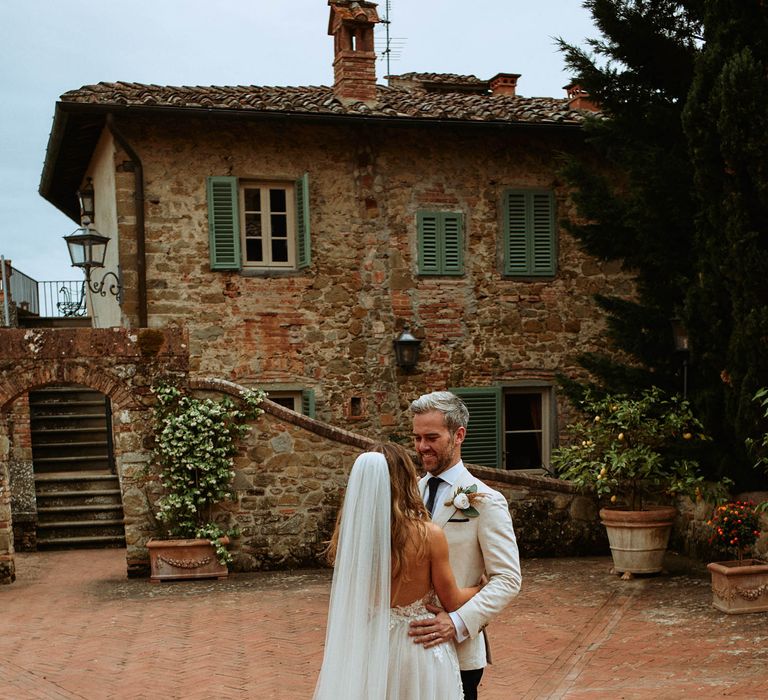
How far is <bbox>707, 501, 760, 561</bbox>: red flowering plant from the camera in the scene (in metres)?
8.08

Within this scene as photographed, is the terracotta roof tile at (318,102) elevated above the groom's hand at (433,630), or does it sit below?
above

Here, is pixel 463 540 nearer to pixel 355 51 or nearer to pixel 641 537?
pixel 641 537

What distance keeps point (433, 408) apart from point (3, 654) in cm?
533

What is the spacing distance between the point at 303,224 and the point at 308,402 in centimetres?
243

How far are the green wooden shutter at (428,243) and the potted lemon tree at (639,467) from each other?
4403 millimetres

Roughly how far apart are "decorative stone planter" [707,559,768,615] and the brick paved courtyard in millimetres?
141

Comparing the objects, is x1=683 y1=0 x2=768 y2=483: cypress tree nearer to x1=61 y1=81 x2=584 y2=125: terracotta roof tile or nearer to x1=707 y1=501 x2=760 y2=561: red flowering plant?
x1=707 y1=501 x2=760 y2=561: red flowering plant

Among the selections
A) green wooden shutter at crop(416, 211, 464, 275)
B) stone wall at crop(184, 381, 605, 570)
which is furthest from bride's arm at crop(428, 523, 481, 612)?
green wooden shutter at crop(416, 211, 464, 275)

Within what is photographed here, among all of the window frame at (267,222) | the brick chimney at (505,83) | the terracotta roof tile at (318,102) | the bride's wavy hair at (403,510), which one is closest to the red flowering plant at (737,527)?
the bride's wavy hair at (403,510)

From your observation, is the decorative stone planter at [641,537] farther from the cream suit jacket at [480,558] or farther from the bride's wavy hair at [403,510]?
the bride's wavy hair at [403,510]

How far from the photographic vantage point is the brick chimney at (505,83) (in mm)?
17250

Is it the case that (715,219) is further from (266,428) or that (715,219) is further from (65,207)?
(65,207)

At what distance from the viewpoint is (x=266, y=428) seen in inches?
412

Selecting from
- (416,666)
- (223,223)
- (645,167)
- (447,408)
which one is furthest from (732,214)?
(223,223)
